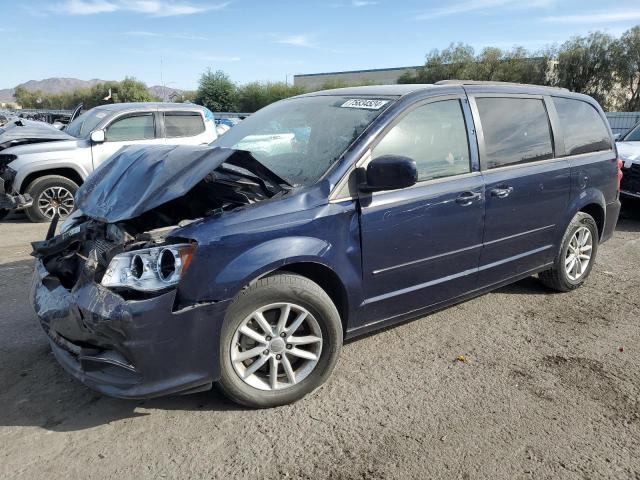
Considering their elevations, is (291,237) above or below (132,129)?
Result: below

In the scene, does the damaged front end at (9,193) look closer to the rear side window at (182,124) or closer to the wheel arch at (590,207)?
the rear side window at (182,124)

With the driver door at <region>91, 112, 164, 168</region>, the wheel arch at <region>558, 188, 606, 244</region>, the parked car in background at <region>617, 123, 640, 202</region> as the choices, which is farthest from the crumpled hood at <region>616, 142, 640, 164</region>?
the driver door at <region>91, 112, 164, 168</region>

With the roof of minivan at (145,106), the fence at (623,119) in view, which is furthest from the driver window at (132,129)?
the fence at (623,119)

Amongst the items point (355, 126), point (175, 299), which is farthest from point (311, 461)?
point (355, 126)

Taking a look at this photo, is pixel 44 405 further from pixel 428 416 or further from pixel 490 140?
pixel 490 140

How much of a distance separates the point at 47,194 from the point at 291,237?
644cm

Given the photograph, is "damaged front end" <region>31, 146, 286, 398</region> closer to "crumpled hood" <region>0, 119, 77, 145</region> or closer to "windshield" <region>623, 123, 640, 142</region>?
"crumpled hood" <region>0, 119, 77, 145</region>

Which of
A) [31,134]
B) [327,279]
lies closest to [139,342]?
[327,279]

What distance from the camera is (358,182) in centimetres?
315

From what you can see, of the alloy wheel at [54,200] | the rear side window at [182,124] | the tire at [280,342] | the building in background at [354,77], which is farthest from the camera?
the building in background at [354,77]

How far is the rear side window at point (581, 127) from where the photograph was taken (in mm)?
4613

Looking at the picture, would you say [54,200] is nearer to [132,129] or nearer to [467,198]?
[132,129]

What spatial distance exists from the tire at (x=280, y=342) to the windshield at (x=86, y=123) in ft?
22.3

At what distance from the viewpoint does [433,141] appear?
3617 millimetres
